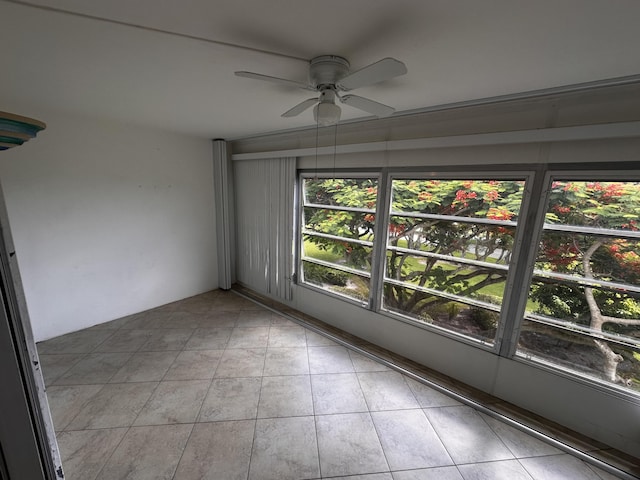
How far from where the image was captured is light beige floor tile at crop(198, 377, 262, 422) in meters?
2.07

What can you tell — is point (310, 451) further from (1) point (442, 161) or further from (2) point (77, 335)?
(2) point (77, 335)

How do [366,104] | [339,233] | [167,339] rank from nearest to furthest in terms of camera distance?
[366,104]
[167,339]
[339,233]

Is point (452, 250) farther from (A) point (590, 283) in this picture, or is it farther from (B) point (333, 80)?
(B) point (333, 80)

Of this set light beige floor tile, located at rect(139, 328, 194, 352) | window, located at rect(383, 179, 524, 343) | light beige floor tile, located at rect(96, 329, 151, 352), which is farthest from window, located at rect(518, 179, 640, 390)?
light beige floor tile, located at rect(96, 329, 151, 352)

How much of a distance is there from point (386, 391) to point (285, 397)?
3.05 ft

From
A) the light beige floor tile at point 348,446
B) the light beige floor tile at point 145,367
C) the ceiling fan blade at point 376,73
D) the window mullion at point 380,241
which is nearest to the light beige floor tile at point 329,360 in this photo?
the light beige floor tile at point 348,446

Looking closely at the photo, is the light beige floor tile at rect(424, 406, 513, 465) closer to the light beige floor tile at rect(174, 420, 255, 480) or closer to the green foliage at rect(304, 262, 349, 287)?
the light beige floor tile at rect(174, 420, 255, 480)

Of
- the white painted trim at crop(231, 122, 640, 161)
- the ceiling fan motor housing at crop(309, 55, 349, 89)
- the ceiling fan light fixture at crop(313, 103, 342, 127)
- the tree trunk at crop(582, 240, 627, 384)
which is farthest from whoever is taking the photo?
the tree trunk at crop(582, 240, 627, 384)

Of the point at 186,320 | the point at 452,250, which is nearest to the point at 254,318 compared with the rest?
the point at 186,320

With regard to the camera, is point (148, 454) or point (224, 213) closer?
point (148, 454)

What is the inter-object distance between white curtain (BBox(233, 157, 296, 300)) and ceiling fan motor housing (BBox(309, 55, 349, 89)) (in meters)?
1.98

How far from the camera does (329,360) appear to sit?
9.07 ft

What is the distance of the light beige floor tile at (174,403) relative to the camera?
202cm

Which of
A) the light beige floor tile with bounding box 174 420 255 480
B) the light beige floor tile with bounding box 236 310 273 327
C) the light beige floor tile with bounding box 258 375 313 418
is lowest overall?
the light beige floor tile with bounding box 174 420 255 480
